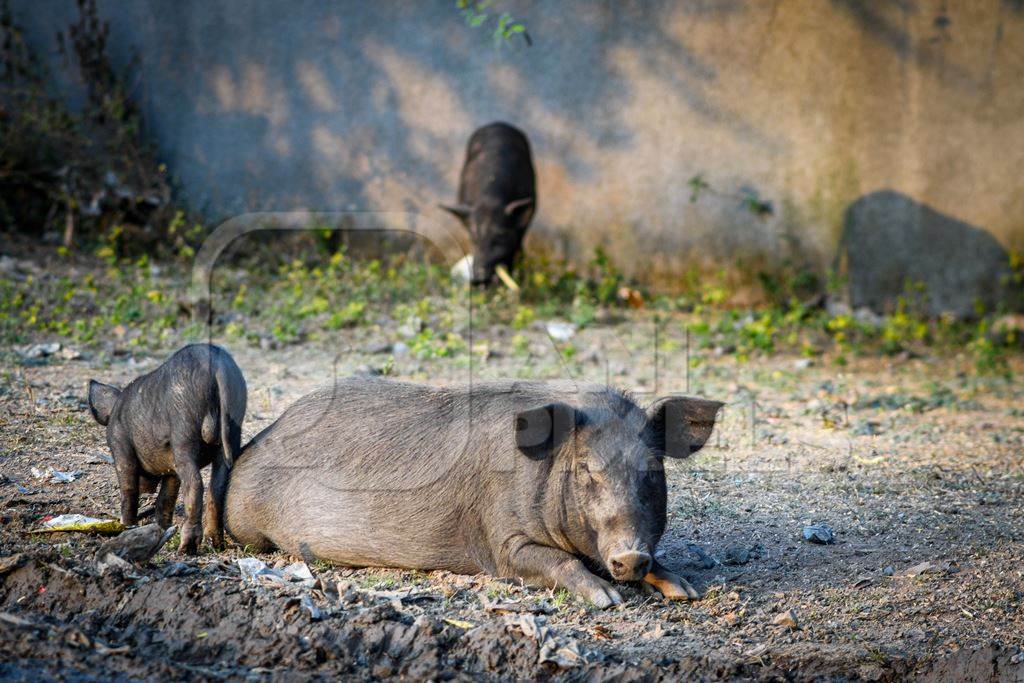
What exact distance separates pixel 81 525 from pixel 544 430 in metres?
1.88

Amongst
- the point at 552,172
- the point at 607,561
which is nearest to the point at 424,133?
the point at 552,172

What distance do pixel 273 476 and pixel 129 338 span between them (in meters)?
3.46

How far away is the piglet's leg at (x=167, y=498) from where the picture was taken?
460 cm

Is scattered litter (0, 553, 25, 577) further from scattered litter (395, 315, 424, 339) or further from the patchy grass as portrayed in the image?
scattered litter (395, 315, 424, 339)

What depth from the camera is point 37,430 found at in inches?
219

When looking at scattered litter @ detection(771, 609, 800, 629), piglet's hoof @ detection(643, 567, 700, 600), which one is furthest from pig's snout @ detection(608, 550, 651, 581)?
scattered litter @ detection(771, 609, 800, 629)

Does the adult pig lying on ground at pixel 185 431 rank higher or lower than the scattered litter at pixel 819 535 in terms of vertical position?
higher

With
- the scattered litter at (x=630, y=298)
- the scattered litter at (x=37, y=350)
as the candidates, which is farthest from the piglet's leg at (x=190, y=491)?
the scattered litter at (x=630, y=298)

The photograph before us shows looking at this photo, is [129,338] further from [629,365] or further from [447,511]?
[447,511]

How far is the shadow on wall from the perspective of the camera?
32.6 feet

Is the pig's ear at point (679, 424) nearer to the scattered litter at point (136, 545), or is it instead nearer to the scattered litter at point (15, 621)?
the scattered litter at point (136, 545)

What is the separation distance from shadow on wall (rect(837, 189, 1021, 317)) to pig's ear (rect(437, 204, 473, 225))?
3.48 meters

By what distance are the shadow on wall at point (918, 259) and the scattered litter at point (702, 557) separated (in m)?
6.20

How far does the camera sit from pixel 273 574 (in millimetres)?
4109
